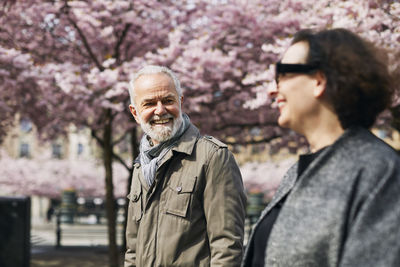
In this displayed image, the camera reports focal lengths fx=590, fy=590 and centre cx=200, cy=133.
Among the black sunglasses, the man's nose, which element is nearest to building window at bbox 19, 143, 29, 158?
the man's nose

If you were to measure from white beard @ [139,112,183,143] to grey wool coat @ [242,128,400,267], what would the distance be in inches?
52.6

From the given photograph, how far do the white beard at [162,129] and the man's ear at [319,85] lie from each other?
1.32 metres

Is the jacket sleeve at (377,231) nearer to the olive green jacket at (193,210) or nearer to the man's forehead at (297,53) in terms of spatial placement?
the man's forehead at (297,53)

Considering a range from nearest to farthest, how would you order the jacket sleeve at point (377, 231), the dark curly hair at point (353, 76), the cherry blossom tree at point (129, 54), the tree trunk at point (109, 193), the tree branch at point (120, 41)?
the jacket sleeve at point (377, 231) < the dark curly hair at point (353, 76) < the cherry blossom tree at point (129, 54) < the tree trunk at point (109, 193) < the tree branch at point (120, 41)

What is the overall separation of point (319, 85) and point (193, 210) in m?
1.25

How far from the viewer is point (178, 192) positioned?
114 inches

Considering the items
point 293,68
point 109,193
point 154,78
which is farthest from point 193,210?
point 109,193

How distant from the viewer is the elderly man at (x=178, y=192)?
111 inches

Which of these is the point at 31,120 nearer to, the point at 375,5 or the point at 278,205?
the point at 375,5

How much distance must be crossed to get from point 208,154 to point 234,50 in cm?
974

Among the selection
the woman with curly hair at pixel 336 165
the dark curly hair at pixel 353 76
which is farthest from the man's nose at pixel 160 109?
the dark curly hair at pixel 353 76

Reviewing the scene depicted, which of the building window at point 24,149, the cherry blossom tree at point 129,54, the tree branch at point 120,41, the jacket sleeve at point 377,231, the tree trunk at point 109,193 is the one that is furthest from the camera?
the building window at point 24,149

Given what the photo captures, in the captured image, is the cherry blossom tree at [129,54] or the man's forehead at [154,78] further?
the cherry blossom tree at [129,54]

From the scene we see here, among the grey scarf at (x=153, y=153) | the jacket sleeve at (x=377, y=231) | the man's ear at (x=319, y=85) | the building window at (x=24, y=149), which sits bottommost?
the building window at (x=24, y=149)
